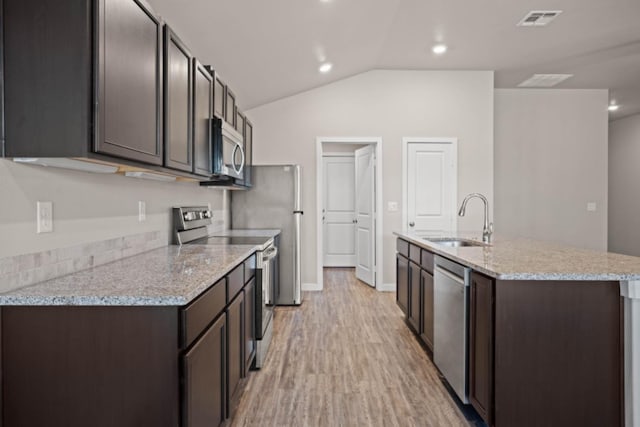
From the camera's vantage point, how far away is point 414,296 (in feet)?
11.2

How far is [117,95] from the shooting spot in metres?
1.45

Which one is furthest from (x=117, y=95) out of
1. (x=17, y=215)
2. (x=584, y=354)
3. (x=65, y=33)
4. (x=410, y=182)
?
(x=410, y=182)

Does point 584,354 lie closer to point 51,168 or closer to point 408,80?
point 51,168

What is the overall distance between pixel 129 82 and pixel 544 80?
222 inches

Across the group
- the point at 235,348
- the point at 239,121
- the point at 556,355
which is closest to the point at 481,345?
the point at 556,355

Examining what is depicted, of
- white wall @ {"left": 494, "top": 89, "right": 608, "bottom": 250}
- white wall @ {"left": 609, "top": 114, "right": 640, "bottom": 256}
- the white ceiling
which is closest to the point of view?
the white ceiling

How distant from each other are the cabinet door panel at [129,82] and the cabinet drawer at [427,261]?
6.41 feet

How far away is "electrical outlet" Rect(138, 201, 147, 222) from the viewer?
234cm

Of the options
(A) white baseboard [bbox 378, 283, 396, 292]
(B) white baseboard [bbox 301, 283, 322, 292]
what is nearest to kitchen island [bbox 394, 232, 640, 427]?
(A) white baseboard [bbox 378, 283, 396, 292]

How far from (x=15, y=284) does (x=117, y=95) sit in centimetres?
74

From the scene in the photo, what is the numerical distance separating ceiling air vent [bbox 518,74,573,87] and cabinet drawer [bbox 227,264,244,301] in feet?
16.3

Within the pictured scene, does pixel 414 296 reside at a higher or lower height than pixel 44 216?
lower

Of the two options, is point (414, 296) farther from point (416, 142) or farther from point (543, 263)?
point (416, 142)

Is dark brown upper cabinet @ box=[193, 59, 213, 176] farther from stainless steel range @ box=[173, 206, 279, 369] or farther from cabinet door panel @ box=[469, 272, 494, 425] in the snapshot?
cabinet door panel @ box=[469, 272, 494, 425]
